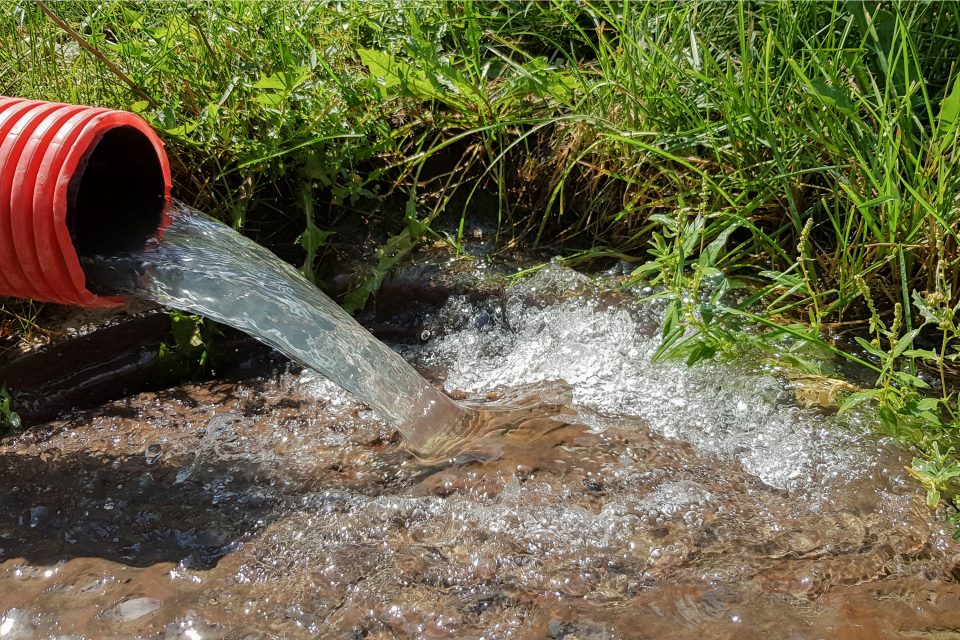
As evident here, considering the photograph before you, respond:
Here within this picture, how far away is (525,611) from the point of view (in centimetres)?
166

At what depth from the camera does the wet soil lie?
5.38 feet

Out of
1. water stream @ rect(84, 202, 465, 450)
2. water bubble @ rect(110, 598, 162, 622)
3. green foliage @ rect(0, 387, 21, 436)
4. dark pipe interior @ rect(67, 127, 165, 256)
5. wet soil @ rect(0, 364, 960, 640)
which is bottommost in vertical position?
wet soil @ rect(0, 364, 960, 640)

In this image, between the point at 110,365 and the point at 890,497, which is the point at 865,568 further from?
the point at 110,365

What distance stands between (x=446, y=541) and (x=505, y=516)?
0.47ft

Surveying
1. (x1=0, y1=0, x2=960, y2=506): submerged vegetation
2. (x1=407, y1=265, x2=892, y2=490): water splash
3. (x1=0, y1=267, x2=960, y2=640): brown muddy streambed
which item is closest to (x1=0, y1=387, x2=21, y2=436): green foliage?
(x1=0, y1=267, x2=960, y2=640): brown muddy streambed

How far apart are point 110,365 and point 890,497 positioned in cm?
213

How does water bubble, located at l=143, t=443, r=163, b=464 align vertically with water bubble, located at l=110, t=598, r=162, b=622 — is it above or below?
below

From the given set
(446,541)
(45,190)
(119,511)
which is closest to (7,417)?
(119,511)

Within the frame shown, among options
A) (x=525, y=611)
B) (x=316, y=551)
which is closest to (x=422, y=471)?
(x=316, y=551)

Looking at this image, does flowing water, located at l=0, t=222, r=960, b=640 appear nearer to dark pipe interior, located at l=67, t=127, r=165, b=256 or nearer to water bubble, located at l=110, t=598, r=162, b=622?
water bubble, located at l=110, t=598, r=162, b=622

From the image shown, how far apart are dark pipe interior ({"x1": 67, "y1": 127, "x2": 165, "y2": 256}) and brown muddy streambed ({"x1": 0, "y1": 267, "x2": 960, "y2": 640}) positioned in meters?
0.51

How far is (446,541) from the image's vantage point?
187 centimetres

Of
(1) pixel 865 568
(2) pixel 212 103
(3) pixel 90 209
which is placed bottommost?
(1) pixel 865 568

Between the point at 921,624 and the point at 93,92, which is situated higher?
the point at 93,92
